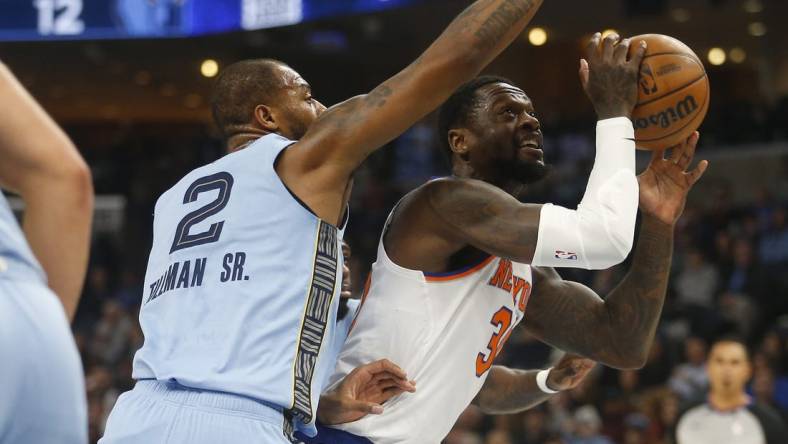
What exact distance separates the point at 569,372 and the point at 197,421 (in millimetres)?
1614

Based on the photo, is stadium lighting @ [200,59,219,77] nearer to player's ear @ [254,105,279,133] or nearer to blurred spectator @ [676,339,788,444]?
blurred spectator @ [676,339,788,444]

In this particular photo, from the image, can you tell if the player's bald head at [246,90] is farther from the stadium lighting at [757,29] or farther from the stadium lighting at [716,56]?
the stadium lighting at [716,56]

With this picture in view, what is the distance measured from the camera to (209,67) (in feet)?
60.8

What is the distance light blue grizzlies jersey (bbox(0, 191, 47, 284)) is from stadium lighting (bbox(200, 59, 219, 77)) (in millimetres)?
16743

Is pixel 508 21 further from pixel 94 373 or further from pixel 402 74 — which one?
pixel 94 373

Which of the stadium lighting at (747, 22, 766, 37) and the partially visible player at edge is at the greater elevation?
the partially visible player at edge

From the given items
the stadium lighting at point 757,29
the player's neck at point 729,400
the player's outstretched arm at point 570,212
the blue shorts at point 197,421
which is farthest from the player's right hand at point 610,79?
the stadium lighting at point 757,29

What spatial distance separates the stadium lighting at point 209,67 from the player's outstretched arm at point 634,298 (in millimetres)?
15263

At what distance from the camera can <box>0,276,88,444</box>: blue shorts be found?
70.8 inches

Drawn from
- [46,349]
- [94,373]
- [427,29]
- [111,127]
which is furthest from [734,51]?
[46,349]

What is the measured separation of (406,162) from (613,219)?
566 inches

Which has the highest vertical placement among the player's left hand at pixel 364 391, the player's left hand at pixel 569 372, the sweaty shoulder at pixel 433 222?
the sweaty shoulder at pixel 433 222

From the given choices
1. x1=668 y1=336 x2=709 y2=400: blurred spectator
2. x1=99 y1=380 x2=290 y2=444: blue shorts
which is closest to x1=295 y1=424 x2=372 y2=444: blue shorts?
x1=99 y1=380 x2=290 y2=444: blue shorts

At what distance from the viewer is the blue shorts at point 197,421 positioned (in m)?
2.63
